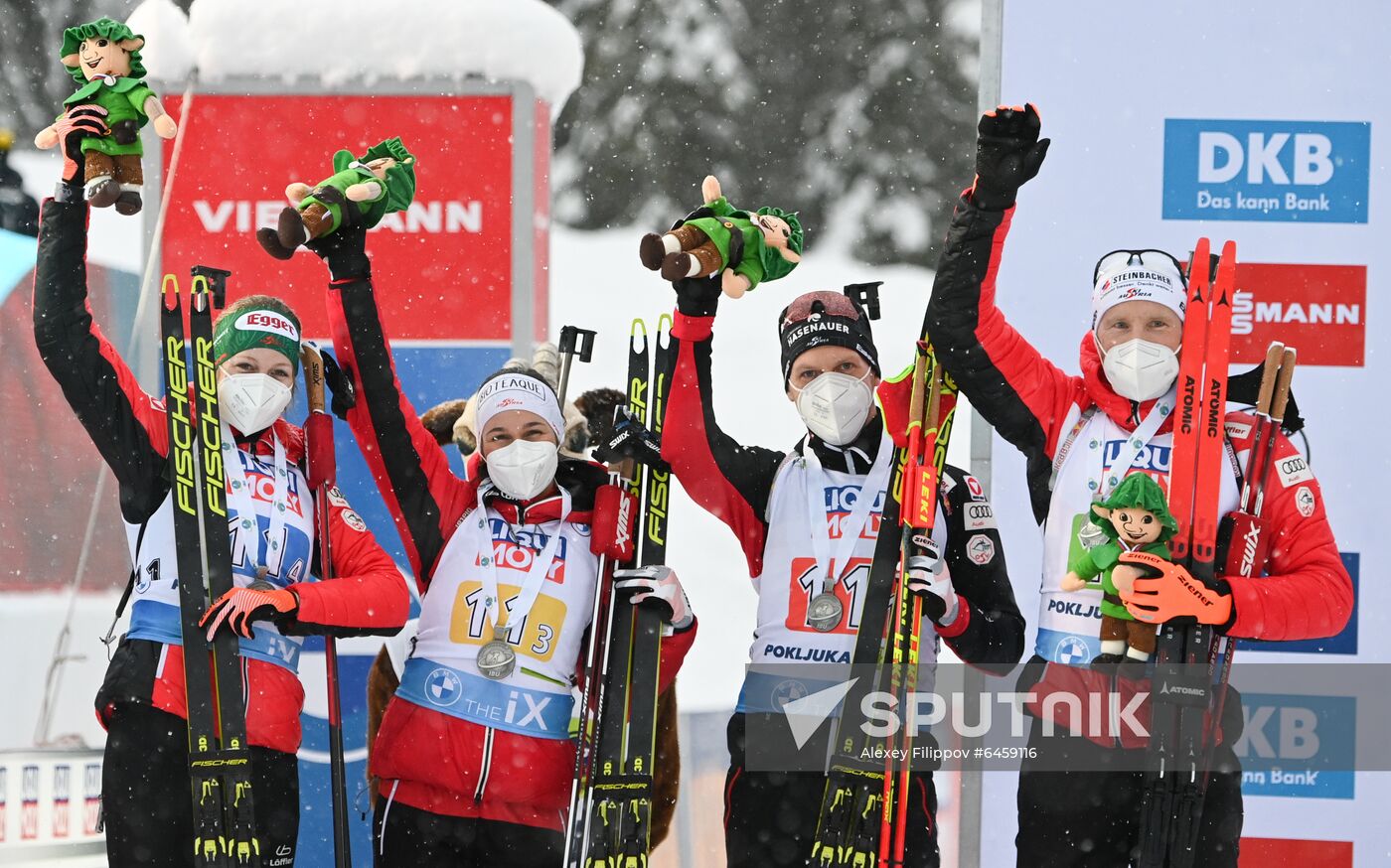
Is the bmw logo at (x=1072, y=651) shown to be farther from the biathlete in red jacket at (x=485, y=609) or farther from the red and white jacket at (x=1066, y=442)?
the biathlete in red jacket at (x=485, y=609)

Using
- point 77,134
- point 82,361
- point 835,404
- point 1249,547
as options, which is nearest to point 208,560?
point 82,361

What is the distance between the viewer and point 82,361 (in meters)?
3.55

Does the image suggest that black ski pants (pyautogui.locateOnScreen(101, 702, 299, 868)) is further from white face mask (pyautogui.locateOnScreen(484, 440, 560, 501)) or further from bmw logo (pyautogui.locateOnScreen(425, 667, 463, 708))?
white face mask (pyautogui.locateOnScreen(484, 440, 560, 501))

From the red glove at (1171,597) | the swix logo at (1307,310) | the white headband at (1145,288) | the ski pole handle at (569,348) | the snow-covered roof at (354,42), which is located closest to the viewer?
the red glove at (1171,597)

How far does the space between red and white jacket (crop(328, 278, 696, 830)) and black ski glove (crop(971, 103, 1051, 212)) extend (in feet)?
4.02

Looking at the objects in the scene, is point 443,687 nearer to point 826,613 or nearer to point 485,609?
point 485,609

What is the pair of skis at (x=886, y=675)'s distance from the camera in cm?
364

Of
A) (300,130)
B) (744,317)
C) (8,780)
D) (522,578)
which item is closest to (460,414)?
(522,578)

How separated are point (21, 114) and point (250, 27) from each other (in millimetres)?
8977

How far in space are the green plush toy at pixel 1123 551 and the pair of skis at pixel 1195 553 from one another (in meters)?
0.05

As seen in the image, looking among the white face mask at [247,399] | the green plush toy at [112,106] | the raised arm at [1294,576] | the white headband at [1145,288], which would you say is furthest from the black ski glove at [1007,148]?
the green plush toy at [112,106]

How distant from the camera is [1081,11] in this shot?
480 cm

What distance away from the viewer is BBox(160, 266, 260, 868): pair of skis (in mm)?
3520

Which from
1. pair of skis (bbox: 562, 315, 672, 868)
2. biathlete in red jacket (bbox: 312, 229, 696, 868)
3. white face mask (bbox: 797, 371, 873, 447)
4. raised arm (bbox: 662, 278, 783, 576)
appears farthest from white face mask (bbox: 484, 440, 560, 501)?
white face mask (bbox: 797, 371, 873, 447)
